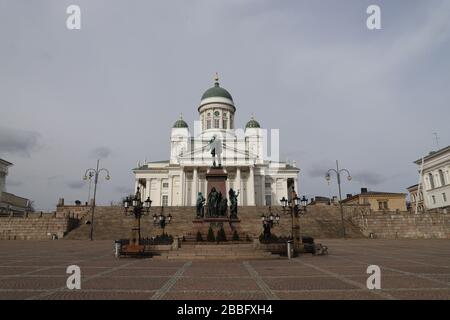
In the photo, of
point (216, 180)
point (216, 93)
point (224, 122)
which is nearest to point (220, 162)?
point (224, 122)

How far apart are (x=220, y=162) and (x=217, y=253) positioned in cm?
4653

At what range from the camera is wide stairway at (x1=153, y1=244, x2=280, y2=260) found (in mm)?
14836

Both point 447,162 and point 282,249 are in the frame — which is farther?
point 447,162

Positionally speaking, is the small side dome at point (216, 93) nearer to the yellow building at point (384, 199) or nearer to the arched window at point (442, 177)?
the yellow building at point (384, 199)

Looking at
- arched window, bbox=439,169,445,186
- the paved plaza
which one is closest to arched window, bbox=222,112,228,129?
arched window, bbox=439,169,445,186

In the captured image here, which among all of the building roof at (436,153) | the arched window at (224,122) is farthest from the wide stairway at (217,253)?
the arched window at (224,122)

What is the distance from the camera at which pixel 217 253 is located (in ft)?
49.4

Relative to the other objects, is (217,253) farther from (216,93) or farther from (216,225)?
(216,93)

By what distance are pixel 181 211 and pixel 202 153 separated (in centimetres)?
2120

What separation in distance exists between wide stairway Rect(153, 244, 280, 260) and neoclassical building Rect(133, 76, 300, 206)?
4525 centimetres

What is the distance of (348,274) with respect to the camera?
977 centimetres

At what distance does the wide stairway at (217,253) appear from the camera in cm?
1484
